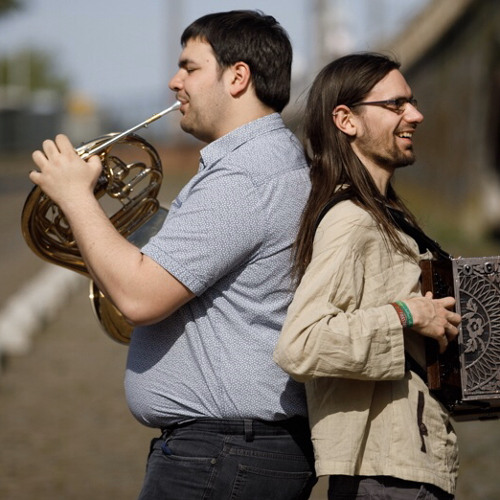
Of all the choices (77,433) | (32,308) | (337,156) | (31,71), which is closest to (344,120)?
(337,156)

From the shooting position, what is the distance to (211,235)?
3000mm

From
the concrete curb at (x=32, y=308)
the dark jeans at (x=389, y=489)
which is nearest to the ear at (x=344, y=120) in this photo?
the dark jeans at (x=389, y=489)

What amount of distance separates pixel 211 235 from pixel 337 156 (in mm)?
426

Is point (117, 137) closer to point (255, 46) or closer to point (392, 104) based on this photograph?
point (255, 46)

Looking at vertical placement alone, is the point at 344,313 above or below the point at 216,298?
below

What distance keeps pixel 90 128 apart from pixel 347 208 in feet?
180

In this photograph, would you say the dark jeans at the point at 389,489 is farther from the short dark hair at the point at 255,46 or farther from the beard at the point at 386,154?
the short dark hair at the point at 255,46

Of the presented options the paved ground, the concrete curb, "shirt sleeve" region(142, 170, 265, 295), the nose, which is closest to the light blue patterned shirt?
"shirt sleeve" region(142, 170, 265, 295)

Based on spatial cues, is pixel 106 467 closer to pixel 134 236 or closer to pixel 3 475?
pixel 3 475

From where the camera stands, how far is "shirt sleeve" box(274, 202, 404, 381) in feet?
9.27

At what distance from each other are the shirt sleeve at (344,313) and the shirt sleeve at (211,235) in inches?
7.8

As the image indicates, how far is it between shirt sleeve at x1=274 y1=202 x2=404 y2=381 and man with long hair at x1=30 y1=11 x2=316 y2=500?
206mm

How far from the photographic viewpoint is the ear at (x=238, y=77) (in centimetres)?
322

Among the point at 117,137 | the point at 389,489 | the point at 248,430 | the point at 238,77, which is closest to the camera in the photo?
the point at 389,489
